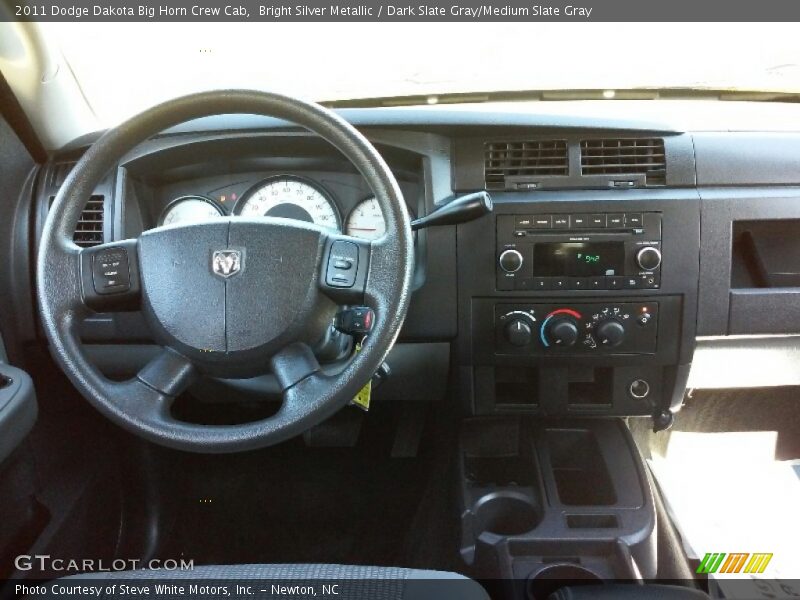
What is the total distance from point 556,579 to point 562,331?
515 mm

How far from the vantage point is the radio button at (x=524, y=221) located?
161 cm

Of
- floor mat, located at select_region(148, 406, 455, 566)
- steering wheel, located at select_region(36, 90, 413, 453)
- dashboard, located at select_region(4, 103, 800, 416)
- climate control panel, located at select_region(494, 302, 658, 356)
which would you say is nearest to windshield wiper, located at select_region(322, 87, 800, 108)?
dashboard, located at select_region(4, 103, 800, 416)

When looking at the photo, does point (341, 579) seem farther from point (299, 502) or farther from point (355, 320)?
point (299, 502)

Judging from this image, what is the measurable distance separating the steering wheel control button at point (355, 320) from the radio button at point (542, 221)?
0.49 meters

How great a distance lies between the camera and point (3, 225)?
1.69 metres

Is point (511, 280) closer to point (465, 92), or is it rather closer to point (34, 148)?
point (465, 92)

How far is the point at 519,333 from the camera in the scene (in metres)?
1.63

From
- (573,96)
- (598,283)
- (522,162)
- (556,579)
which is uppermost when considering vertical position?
(573,96)

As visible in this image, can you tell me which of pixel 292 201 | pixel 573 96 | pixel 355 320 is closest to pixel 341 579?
pixel 355 320

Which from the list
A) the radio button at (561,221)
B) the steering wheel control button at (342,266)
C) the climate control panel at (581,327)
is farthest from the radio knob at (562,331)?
the steering wheel control button at (342,266)

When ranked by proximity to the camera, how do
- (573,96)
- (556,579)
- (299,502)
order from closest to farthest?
(556,579) < (573,96) < (299,502)

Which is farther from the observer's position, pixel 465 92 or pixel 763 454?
pixel 763 454

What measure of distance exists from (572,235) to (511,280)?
0.16 meters

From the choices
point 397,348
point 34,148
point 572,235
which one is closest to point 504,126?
point 572,235
